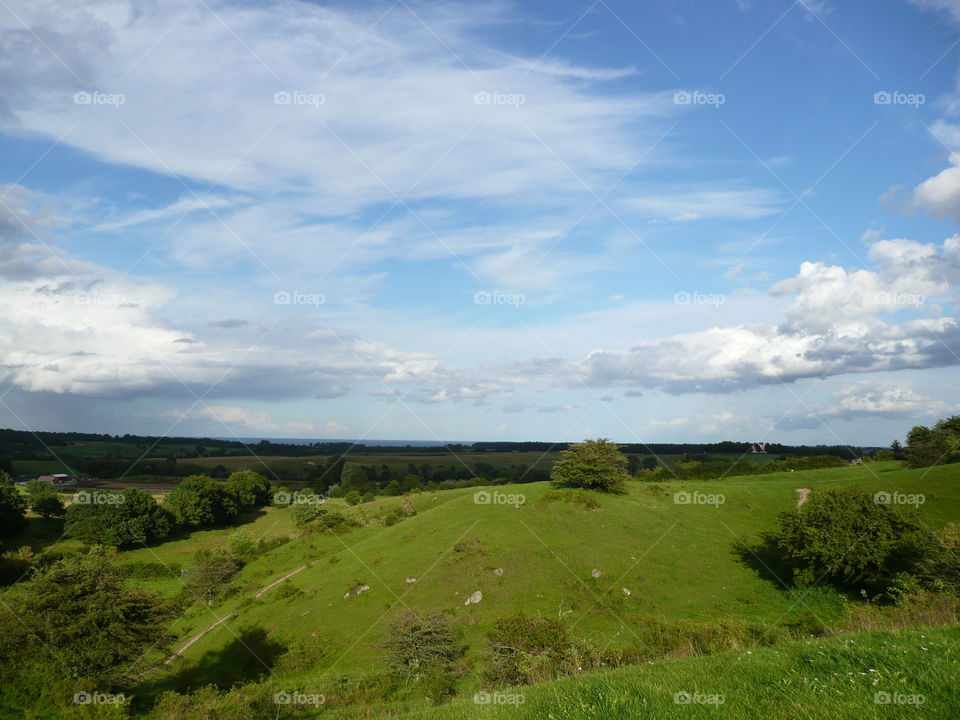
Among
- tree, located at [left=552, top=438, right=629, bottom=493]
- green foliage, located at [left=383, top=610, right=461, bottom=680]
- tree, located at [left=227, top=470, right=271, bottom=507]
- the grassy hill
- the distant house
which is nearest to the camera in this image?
green foliage, located at [left=383, top=610, right=461, bottom=680]

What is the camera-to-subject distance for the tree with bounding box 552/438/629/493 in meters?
61.2

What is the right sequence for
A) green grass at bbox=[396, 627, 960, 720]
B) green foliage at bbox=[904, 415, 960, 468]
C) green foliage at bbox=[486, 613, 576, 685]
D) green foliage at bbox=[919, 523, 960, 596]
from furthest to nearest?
1. green foliage at bbox=[904, 415, 960, 468]
2. green foliage at bbox=[919, 523, 960, 596]
3. green foliage at bbox=[486, 613, 576, 685]
4. green grass at bbox=[396, 627, 960, 720]

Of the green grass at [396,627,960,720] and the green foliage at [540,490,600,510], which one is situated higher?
the green grass at [396,627,960,720]

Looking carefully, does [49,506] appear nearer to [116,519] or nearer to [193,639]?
[116,519]

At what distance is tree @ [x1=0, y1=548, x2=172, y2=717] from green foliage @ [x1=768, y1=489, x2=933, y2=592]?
1726 inches

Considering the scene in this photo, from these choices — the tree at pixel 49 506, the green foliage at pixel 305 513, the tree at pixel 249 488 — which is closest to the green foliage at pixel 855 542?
the green foliage at pixel 305 513

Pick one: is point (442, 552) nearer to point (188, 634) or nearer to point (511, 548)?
point (511, 548)

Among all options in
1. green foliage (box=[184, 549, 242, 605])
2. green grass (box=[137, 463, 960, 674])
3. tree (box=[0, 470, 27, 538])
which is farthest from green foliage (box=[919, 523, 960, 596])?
tree (box=[0, 470, 27, 538])

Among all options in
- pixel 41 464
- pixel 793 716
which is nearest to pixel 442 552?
pixel 793 716

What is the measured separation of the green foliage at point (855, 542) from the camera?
1455 inches

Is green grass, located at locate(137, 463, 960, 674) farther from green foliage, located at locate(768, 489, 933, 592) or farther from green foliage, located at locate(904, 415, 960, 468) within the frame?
green foliage, located at locate(904, 415, 960, 468)

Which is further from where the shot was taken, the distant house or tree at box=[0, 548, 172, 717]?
the distant house

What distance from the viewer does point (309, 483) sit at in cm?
15000

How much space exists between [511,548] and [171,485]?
115191 millimetres
